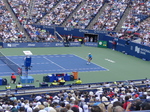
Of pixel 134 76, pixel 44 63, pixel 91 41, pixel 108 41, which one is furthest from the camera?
pixel 91 41

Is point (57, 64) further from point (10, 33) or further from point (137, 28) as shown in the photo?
point (137, 28)

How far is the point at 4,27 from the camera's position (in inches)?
1898

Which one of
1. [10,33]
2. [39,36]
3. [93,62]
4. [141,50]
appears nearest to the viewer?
[93,62]

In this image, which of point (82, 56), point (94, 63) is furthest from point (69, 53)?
point (94, 63)

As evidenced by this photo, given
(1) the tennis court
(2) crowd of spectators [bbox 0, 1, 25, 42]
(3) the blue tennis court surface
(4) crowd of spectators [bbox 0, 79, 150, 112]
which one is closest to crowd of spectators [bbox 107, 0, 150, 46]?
(1) the tennis court

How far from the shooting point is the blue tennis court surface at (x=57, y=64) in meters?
30.2

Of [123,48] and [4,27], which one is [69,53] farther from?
[4,27]

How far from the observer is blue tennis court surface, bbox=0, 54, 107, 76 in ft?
99.2

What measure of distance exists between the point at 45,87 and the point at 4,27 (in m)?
29.1

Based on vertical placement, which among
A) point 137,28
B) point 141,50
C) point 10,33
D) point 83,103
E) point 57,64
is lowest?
point 57,64

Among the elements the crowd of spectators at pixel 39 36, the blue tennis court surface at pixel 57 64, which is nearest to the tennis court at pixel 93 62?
the blue tennis court surface at pixel 57 64

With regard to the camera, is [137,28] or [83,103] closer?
[83,103]

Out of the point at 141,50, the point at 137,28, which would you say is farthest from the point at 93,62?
the point at 137,28

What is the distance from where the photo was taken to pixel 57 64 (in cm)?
3303
